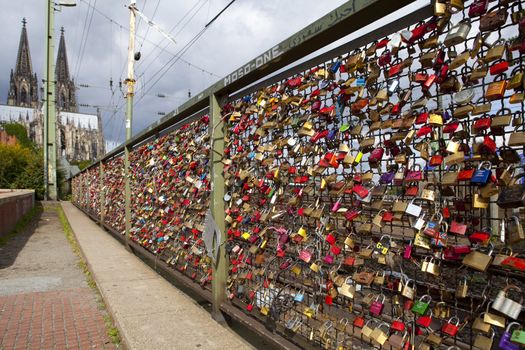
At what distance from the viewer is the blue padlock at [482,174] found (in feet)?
4.57

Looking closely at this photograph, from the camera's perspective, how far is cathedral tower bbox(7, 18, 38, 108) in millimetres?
96250

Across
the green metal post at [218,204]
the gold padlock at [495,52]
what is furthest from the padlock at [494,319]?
the green metal post at [218,204]

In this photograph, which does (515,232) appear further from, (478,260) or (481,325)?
(481,325)

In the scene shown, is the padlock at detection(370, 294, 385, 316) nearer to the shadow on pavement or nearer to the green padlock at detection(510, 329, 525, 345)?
the green padlock at detection(510, 329, 525, 345)

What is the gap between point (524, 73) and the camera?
1345mm

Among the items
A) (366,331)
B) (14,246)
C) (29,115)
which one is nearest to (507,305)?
(366,331)

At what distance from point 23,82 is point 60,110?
1658 cm

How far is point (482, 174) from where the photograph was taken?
1400 millimetres

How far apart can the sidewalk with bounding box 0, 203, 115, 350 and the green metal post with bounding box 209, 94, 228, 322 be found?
1.01 meters

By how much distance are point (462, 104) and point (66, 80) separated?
108327 mm

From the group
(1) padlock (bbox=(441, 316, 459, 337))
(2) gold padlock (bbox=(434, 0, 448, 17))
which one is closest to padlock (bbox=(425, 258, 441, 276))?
(1) padlock (bbox=(441, 316, 459, 337))

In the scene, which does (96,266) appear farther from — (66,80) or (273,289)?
(66,80)

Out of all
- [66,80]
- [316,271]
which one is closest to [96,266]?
[316,271]

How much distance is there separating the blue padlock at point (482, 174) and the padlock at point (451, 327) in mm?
573
